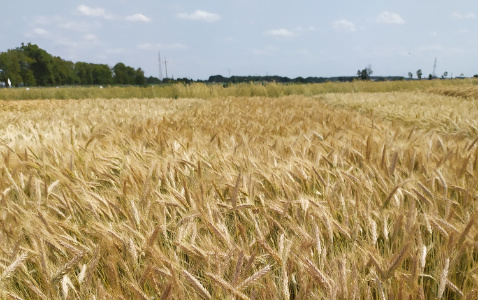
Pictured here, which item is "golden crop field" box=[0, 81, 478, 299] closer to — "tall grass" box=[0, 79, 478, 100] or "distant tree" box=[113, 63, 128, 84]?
"tall grass" box=[0, 79, 478, 100]

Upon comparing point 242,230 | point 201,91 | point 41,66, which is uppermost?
point 41,66

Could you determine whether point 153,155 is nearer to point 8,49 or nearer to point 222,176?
point 222,176

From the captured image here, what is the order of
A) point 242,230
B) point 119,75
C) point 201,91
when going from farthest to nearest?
point 119,75
point 201,91
point 242,230

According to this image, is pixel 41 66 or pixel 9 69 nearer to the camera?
pixel 9 69

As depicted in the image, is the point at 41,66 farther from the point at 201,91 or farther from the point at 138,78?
the point at 201,91

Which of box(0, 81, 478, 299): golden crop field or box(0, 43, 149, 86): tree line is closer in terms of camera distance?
box(0, 81, 478, 299): golden crop field

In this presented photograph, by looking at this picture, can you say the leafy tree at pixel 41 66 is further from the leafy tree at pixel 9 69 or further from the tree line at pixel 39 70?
the leafy tree at pixel 9 69

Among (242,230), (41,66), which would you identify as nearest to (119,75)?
(41,66)

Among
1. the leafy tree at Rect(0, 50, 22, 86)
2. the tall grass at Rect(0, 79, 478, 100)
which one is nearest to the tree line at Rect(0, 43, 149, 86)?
the leafy tree at Rect(0, 50, 22, 86)

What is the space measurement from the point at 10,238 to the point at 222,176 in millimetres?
704

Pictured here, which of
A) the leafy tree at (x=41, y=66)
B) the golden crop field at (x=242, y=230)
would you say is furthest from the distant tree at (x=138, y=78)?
the golden crop field at (x=242, y=230)

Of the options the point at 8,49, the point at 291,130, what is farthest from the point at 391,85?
the point at 8,49

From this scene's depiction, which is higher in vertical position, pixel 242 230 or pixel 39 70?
pixel 39 70

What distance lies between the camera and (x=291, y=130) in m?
2.79
